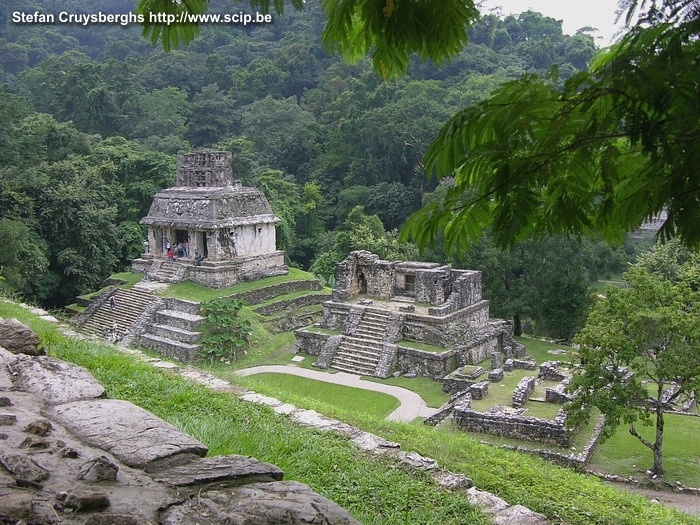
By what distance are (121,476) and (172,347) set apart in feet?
47.3

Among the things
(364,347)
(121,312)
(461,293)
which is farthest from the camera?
(121,312)

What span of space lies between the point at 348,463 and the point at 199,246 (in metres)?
16.9

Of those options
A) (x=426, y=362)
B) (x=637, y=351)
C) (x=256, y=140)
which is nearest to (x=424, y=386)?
(x=426, y=362)

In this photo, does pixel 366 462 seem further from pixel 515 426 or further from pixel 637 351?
pixel 515 426

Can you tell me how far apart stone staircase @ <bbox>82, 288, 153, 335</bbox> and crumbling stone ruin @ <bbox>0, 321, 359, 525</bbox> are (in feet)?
50.0

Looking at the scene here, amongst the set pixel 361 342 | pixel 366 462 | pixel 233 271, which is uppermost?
pixel 366 462

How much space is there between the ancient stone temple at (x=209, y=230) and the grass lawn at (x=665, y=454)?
39.5 ft

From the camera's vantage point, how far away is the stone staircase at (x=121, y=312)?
1895 cm

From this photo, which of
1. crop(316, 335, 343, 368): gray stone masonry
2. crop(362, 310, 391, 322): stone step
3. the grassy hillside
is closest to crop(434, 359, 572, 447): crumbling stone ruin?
crop(362, 310, 391, 322): stone step

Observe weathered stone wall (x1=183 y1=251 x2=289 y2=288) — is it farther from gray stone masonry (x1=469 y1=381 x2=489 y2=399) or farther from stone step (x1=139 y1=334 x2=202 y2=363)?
gray stone masonry (x1=469 y1=381 x2=489 y2=399)

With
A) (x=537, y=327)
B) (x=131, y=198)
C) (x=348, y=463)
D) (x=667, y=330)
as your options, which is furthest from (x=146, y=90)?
(x=348, y=463)

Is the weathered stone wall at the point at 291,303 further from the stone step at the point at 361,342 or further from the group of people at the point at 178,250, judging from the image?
the group of people at the point at 178,250

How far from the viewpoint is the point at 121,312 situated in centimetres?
1945

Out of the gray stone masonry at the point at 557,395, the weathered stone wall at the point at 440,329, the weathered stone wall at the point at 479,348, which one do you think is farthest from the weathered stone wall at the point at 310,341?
the gray stone masonry at the point at 557,395
